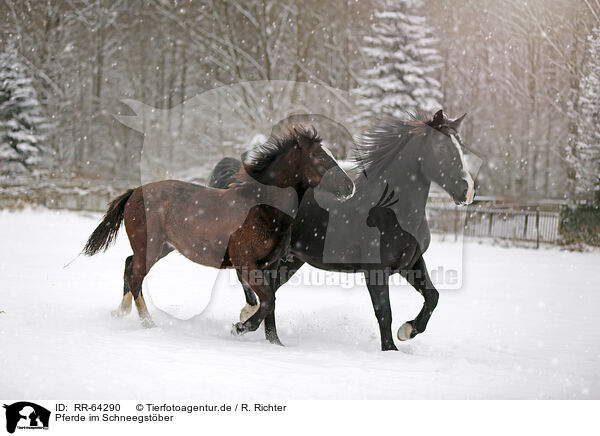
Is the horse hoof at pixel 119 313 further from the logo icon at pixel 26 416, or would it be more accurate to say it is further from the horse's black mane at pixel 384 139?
the horse's black mane at pixel 384 139

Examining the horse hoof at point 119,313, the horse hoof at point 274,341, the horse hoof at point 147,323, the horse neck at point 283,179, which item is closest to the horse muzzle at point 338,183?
the horse neck at point 283,179

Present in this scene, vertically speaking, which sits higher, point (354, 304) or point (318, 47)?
point (318, 47)

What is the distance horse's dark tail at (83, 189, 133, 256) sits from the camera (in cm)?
634

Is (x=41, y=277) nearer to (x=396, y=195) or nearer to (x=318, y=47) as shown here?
(x=396, y=195)

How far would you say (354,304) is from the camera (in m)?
8.25

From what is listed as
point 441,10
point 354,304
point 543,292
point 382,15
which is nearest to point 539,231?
point 543,292

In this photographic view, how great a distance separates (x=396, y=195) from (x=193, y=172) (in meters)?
20.6

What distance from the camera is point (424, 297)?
5.34 metres

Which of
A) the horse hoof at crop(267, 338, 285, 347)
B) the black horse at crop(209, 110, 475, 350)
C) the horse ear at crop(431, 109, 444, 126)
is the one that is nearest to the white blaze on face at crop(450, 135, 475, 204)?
the black horse at crop(209, 110, 475, 350)

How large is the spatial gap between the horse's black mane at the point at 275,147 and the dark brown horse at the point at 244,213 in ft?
0.03

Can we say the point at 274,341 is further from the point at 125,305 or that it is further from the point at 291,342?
the point at 125,305

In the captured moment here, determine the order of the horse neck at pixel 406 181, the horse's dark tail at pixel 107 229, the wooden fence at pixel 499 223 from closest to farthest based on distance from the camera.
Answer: the horse neck at pixel 406 181 < the horse's dark tail at pixel 107 229 < the wooden fence at pixel 499 223

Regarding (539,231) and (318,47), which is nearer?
(539,231)

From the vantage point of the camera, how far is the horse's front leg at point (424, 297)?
5277mm
